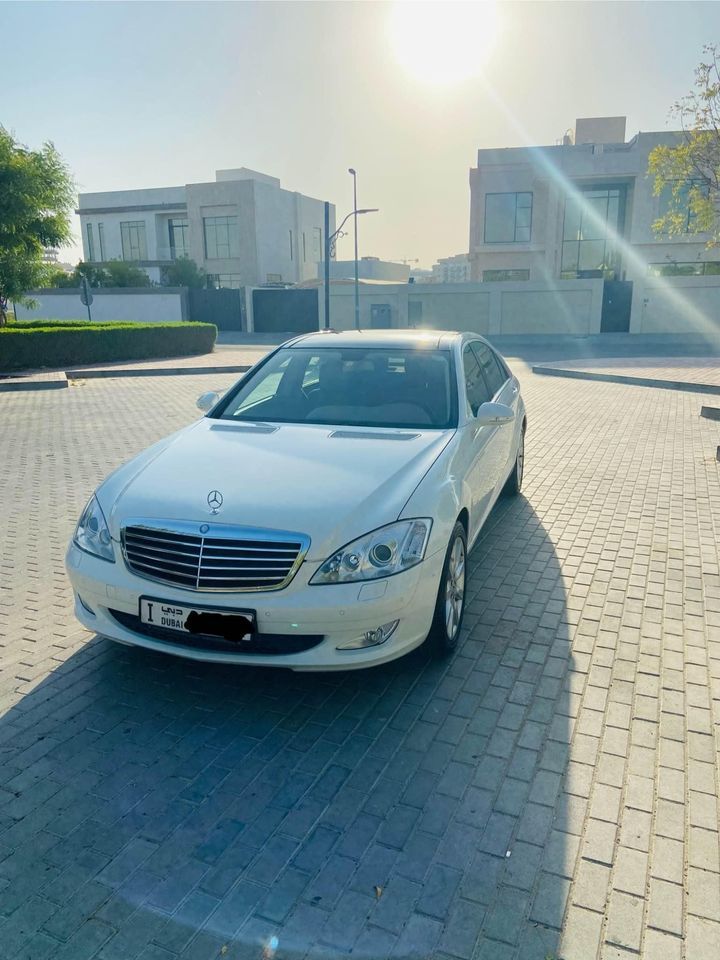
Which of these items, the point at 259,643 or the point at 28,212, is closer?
the point at 259,643

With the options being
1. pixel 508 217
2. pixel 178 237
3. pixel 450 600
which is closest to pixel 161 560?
pixel 450 600

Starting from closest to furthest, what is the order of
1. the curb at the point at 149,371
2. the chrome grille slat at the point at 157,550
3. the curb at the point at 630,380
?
the chrome grille slat at the point at 157,550 < the curb at the point at 630,380 < the curb at the point at 149,371

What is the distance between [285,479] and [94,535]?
3.20ft

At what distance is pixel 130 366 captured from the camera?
20859 millimetres

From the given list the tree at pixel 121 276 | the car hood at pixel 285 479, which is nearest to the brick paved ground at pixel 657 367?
the car hood at pixel 285 479

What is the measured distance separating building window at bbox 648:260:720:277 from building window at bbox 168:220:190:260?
39.2 meters

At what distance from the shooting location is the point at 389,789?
289 cm

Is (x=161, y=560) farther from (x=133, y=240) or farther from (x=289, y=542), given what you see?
(x=133, y=240)

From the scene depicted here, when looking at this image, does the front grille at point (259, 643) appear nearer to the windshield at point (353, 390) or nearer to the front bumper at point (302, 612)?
the front bumper at point (302, 612)

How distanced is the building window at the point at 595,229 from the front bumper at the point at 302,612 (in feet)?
139

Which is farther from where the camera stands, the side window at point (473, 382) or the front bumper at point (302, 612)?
the side window at point (473, 382)

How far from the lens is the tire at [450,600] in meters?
3.62

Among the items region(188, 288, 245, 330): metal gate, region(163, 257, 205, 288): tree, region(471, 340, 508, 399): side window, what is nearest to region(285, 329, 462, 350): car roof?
region(471, 340, 508, 399): side window

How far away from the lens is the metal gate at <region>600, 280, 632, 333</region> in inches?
1321
